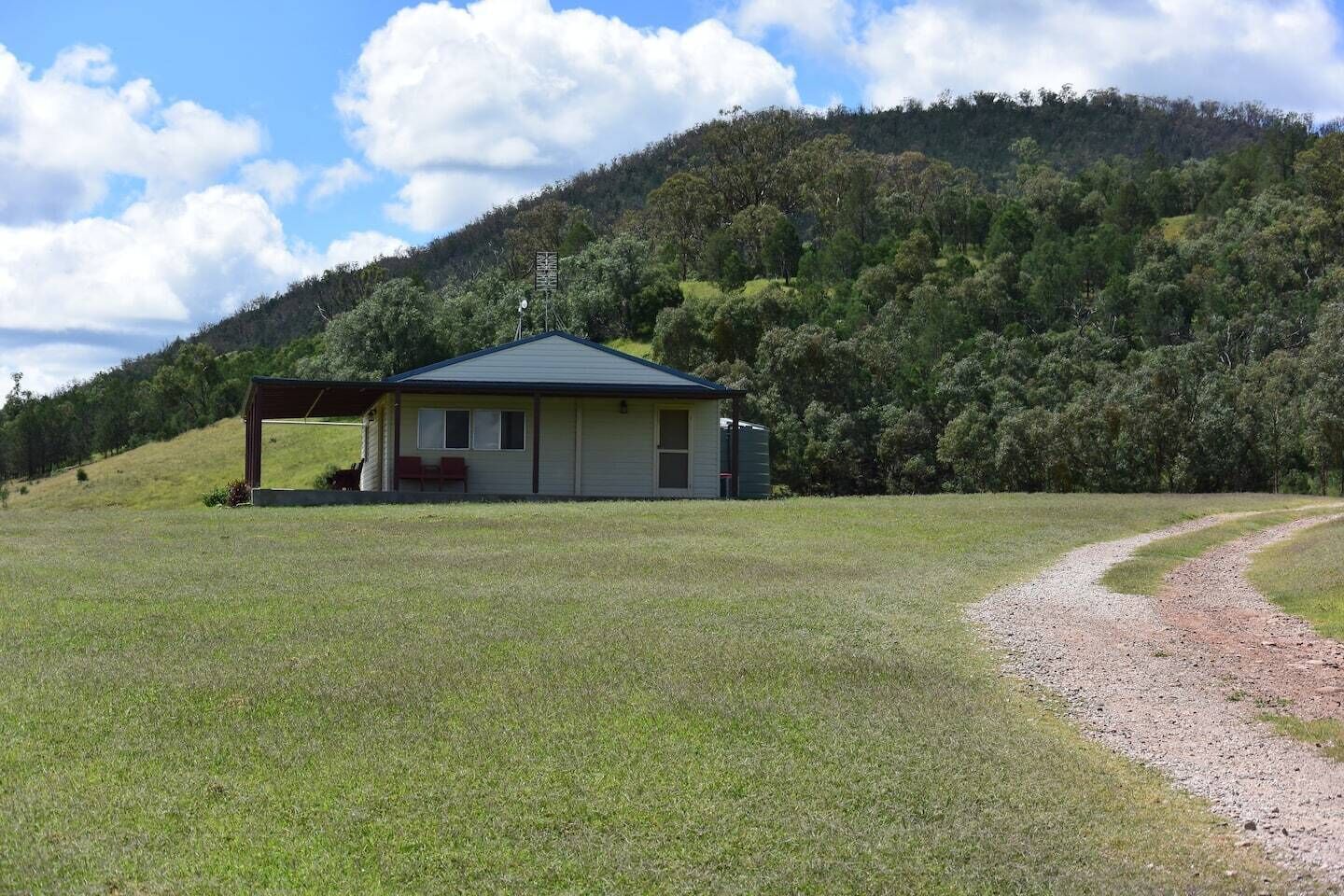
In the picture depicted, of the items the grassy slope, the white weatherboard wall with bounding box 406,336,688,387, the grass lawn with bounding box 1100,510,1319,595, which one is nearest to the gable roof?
the white weatherboard wall with bounding box 406,336,688,387

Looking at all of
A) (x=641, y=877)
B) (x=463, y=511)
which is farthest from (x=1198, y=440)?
(x=641, y=877)

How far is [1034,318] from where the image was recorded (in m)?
65.2

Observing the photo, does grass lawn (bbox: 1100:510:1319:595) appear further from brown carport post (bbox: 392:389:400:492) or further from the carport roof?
brown carport post (bbox: 392:389:400:492)

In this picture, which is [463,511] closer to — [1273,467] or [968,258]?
[1273,467]

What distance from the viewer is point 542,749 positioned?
677cm

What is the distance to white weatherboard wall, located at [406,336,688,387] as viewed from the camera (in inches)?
1068

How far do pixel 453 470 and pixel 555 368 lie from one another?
116 inches

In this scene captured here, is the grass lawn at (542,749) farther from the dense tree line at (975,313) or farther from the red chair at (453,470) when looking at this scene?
the dense tree line at (975,313)

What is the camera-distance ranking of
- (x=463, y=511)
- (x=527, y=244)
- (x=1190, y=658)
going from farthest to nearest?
(x=527, y=244) → (x=463, y=511) → (x=1190, y=658)

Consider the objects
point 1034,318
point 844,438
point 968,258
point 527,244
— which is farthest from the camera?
point 527,244

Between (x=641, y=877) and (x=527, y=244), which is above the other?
(x=527, y=244)

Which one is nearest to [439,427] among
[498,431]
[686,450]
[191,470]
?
[498,431]

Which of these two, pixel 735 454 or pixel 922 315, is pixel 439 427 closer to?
pixel 735 454

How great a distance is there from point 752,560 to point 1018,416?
30.3 meters
